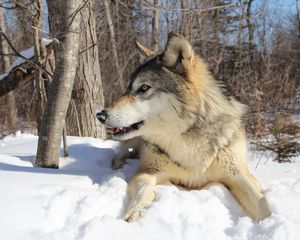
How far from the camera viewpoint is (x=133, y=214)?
2098 millimetres

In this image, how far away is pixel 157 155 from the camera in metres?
2.74

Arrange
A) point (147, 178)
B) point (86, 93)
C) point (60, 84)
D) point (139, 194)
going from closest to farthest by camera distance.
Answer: point (139, 194)
point (147, 178)
point (60, 84)
point (86, 93)

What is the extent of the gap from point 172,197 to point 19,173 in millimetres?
1094

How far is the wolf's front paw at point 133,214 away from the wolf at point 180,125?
28 centimetres

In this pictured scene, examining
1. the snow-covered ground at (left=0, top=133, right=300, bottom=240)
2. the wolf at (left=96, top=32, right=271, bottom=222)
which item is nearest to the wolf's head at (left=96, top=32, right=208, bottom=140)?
the wolf at (left=96, top=32, right=271, bottom=222)

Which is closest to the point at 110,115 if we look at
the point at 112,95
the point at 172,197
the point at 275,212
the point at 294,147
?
the point at 172,197

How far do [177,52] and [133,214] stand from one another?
1226 millimetres

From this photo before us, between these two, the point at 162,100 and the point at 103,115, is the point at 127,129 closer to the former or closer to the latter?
the point at 103,115

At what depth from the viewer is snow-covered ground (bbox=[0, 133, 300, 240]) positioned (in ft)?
6.02

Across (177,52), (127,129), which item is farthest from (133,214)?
(177,52)

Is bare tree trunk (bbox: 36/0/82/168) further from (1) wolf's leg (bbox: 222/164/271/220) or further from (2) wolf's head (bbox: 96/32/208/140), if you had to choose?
(1) wolf's leg (bbox: 222/164/271/220)

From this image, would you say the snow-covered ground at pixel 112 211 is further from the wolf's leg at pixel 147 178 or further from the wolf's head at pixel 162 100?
the wolf's head at pixel 162 100

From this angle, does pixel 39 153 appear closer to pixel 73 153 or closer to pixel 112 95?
pixel 73 153

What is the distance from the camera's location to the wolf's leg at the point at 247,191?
228 centimetres
